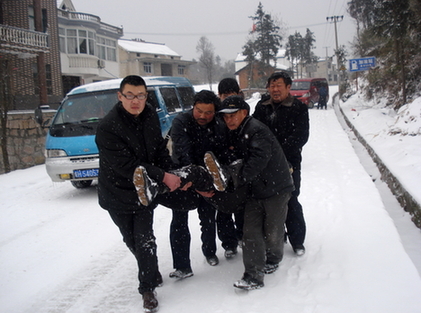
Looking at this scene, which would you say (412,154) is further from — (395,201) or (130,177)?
(130,177)

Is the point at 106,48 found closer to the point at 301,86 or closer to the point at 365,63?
the point at 301,86

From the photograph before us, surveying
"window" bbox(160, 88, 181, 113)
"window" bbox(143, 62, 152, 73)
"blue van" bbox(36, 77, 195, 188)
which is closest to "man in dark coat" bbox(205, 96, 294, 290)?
"blue van" bbox(36, 77, 195, 188)

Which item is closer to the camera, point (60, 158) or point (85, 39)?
point (60, 158)

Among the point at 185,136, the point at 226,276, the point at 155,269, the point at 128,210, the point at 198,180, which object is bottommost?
the point at 226,276

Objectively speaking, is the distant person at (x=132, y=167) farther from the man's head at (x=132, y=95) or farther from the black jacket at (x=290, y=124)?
the black jacket at (x=290, y=124)

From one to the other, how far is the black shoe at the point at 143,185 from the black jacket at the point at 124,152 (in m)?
0.17

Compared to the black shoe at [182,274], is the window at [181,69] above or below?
above

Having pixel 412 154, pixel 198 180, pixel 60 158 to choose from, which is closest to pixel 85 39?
pixel 60 158

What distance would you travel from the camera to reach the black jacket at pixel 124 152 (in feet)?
9.30

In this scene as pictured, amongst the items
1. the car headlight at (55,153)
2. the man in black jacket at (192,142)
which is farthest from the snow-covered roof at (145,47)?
the man in black jacket at (192,142)

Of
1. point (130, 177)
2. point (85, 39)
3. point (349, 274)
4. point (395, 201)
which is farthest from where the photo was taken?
point (85, 39)

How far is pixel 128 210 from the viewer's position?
2941 mm

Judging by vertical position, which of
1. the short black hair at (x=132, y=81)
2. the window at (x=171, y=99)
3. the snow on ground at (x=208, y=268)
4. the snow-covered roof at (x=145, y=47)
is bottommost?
the snow on ground at (x=208, y=268)

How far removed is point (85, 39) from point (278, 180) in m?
28.4
